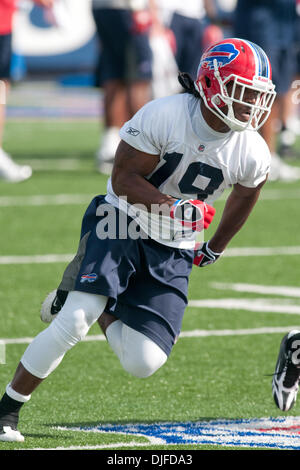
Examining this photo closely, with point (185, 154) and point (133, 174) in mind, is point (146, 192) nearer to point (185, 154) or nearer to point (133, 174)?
point (133, 174)

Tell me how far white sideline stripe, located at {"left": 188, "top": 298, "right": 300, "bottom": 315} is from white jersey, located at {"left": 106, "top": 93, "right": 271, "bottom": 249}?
165cm

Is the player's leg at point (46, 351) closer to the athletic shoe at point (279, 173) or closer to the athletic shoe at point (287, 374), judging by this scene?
the athletic shoe at point (287, 374)

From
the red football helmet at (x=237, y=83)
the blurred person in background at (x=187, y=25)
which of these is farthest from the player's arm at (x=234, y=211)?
the blurred person in background at (x=187, y=25)

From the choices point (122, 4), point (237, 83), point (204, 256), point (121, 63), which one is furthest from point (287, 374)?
point (122, 4)

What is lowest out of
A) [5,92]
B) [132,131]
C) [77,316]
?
[5,92]

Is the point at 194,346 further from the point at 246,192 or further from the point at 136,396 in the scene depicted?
the point at 246,192

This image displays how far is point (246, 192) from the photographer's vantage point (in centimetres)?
427

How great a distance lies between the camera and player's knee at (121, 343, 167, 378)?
13.5 ft

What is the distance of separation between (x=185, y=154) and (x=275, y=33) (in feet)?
19.4

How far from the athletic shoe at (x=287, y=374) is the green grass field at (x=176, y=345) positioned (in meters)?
0.08

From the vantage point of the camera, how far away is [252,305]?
5.90m

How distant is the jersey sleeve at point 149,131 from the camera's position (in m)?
4.06
